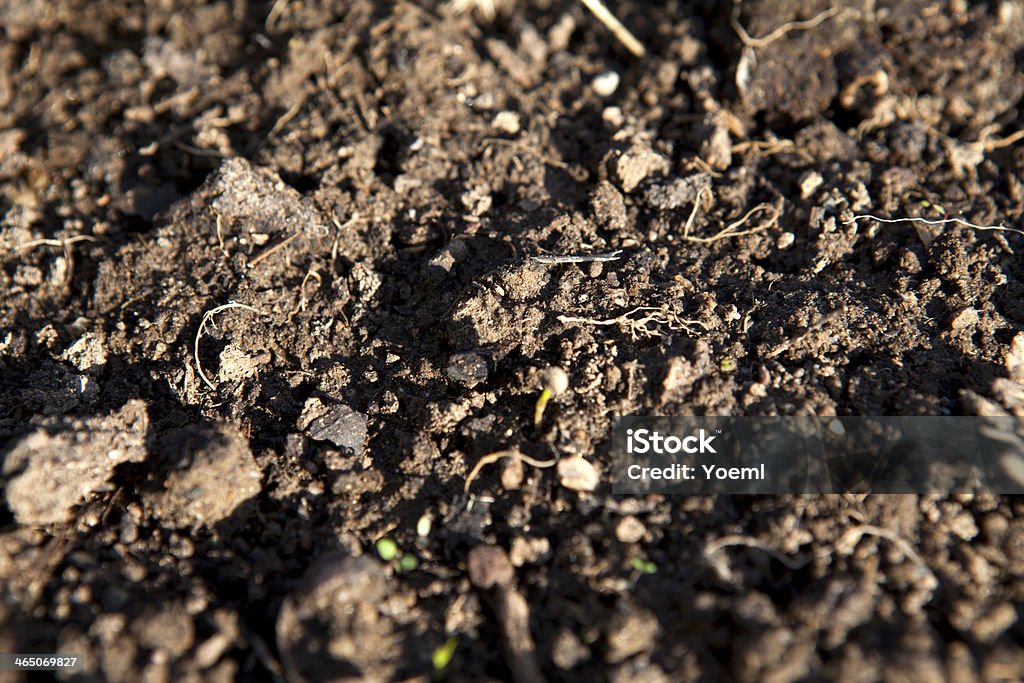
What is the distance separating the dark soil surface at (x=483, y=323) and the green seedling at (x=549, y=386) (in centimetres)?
3

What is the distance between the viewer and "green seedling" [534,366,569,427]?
5.91 feet

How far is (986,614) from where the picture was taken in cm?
151

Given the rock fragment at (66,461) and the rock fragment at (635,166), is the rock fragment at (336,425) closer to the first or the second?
the rock fragment at (66,461)

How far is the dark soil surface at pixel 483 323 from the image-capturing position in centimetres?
155

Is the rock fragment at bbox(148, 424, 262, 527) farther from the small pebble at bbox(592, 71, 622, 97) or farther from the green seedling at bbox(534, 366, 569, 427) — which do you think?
the small pebble at bbox(592, 71, 622, 97)

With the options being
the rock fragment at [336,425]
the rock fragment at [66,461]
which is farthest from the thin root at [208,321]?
the rock fragment at [336,425]

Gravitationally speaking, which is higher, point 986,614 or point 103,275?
point 986,614

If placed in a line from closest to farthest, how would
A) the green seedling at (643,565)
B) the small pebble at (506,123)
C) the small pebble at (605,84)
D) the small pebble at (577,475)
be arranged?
the green seedling at (643,565), the small pebble at (577,475), the small pebble at (506,123), the small pebble at (605,84)

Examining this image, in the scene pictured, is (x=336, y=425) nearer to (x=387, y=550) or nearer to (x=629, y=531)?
(x=387, y=550)

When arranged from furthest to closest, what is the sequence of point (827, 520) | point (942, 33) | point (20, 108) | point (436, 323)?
point (20, 108) → point (942, 33) → point (436, 323) → point (827, 520)

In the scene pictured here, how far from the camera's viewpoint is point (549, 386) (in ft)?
5.97

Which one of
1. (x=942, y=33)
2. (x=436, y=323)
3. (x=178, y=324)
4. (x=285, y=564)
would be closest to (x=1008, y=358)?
(x=942, y=33)

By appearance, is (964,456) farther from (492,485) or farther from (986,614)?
(492,485)

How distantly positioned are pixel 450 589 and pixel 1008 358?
1.62 meters
